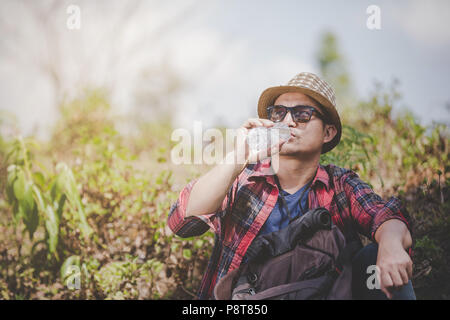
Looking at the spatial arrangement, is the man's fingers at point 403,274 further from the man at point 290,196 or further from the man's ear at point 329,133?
the man's ear at point 329,133

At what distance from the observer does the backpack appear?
4.28 ft

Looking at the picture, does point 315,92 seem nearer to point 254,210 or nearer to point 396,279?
point 254,210

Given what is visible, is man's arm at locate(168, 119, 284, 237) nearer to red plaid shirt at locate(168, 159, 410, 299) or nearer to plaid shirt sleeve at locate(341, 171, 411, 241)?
red plaid shirt at locate(168, 159, 410, 299)

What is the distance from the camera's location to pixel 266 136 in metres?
1.57

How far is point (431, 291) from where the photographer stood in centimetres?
209

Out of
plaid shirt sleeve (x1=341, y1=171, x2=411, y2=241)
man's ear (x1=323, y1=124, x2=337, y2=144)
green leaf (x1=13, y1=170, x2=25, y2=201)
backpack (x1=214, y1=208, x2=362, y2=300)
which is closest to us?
backpack (x1=214, y1=208, x2=362, y2=300)

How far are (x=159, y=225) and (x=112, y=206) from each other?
1.76ft

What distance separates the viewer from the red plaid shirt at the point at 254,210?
152 centimetres

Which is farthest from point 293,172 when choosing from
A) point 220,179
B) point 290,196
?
point 220,179

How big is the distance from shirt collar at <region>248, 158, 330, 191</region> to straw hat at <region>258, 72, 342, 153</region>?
0.24m

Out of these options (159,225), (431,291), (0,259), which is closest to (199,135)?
(159,225)

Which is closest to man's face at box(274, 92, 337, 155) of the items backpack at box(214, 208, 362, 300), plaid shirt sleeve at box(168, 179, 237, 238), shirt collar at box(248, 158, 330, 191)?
shirt collar at box(248, 158, 330, 191)

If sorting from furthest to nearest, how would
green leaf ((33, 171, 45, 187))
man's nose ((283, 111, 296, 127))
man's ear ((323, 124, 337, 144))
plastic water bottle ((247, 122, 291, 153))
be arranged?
green leaf ((33, 171, 45, 187))
man's ear ((323, 124, 337, 144))
man's nose ((283, 111, 296, 127))
plastic water bottle ((247, 122, 291, 153))
